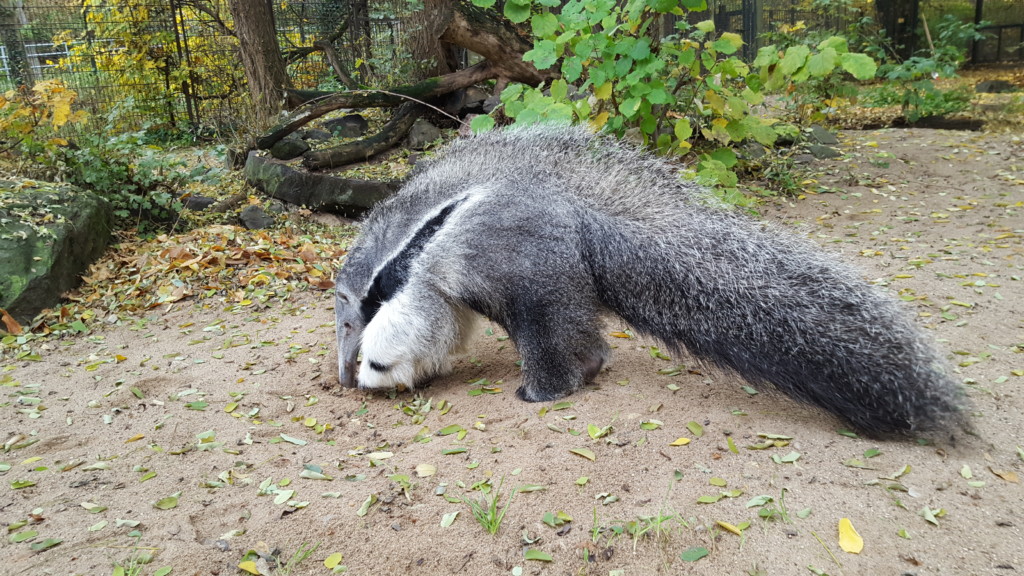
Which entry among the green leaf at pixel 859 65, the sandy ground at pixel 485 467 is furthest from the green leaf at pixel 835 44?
the sandy ground at pixel 485 467

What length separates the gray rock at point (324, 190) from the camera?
9.03 meters

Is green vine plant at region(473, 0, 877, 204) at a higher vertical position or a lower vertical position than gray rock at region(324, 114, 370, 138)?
higher

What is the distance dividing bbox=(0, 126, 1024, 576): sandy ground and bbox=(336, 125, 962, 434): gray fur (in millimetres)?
284

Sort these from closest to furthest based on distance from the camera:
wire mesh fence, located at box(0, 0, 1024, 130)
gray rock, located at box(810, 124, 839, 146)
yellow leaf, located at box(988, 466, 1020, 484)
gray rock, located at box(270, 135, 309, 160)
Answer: yellow leaf, located at box(988, 466, 1020, 484)
gray rock, located at box(270, 135, 309, 160)
gray rock, located at box(810, 124, 839, 146)
wire mesh fence, located at box(0, 0, 1024, 130)

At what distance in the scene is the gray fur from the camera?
3301 millimetres

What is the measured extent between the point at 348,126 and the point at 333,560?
977 cm

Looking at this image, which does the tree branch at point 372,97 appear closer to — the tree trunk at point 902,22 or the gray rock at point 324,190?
the gray rock at point 324,190

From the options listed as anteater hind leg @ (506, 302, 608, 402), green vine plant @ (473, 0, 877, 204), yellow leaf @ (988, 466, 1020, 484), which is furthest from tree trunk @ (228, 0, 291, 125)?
yellow leaf @ (988, 466, 1020, 484)

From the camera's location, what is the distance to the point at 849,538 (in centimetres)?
270

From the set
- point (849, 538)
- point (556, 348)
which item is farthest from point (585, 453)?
point (849, 538)

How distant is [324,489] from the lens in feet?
11.5

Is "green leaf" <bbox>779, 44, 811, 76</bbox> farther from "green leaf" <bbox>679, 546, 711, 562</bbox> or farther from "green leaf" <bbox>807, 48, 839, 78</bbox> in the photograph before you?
"green leaf" <bbox>679, 546, 711, 562</bbox>

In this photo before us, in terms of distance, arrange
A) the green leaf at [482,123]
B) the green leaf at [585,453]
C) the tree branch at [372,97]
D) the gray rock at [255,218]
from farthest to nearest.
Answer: the tree branch at [372,97] < the gray rock at [255,218] < the green leaf at [482,123] < the green leaf at [585,453]

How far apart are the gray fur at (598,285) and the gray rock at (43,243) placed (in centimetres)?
356
